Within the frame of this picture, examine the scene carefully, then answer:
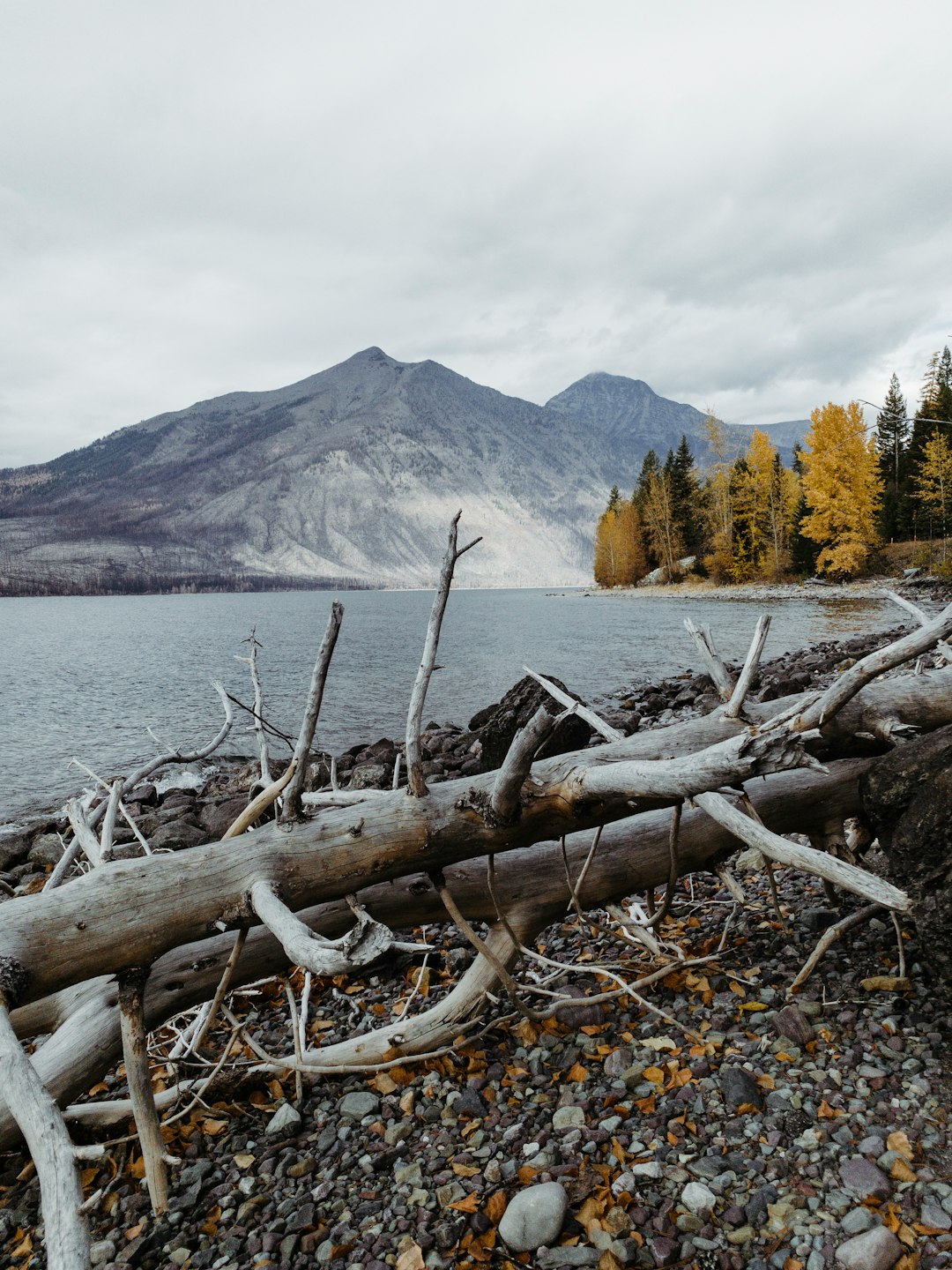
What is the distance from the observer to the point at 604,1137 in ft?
10.7

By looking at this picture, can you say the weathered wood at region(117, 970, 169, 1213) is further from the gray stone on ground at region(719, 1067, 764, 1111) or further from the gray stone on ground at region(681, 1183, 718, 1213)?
the gray stone on ground at region(719, 1067, 764, 1111)

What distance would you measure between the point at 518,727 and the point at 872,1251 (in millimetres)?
9264

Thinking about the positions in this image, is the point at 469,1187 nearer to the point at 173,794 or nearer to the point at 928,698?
the point at 928,698

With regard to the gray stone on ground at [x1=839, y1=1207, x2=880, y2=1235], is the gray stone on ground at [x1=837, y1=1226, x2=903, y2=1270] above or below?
above

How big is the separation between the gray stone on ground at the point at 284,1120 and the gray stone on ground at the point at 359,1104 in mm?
240

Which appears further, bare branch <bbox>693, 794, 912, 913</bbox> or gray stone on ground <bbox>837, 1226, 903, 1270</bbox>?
bare branch <bbox>693, 794, 912, 913</bbox>

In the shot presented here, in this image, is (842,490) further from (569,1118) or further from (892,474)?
(569,1118)

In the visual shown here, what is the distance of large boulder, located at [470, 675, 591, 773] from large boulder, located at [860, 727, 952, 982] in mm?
6653

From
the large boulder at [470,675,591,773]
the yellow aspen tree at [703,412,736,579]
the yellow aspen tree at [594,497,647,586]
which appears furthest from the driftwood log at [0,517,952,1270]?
the yellow aspen tree at [594,497,647,586]

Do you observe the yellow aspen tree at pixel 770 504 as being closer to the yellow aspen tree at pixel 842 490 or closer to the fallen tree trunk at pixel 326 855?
the yellow aspen tree at pixel 842 490

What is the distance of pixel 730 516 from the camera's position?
228 feet

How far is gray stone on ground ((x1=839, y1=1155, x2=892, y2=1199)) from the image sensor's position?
2.70 metres

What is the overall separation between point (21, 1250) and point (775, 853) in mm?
4107

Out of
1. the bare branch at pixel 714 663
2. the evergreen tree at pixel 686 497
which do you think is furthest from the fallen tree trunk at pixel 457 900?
the evergreen tree at pixel 686 497
